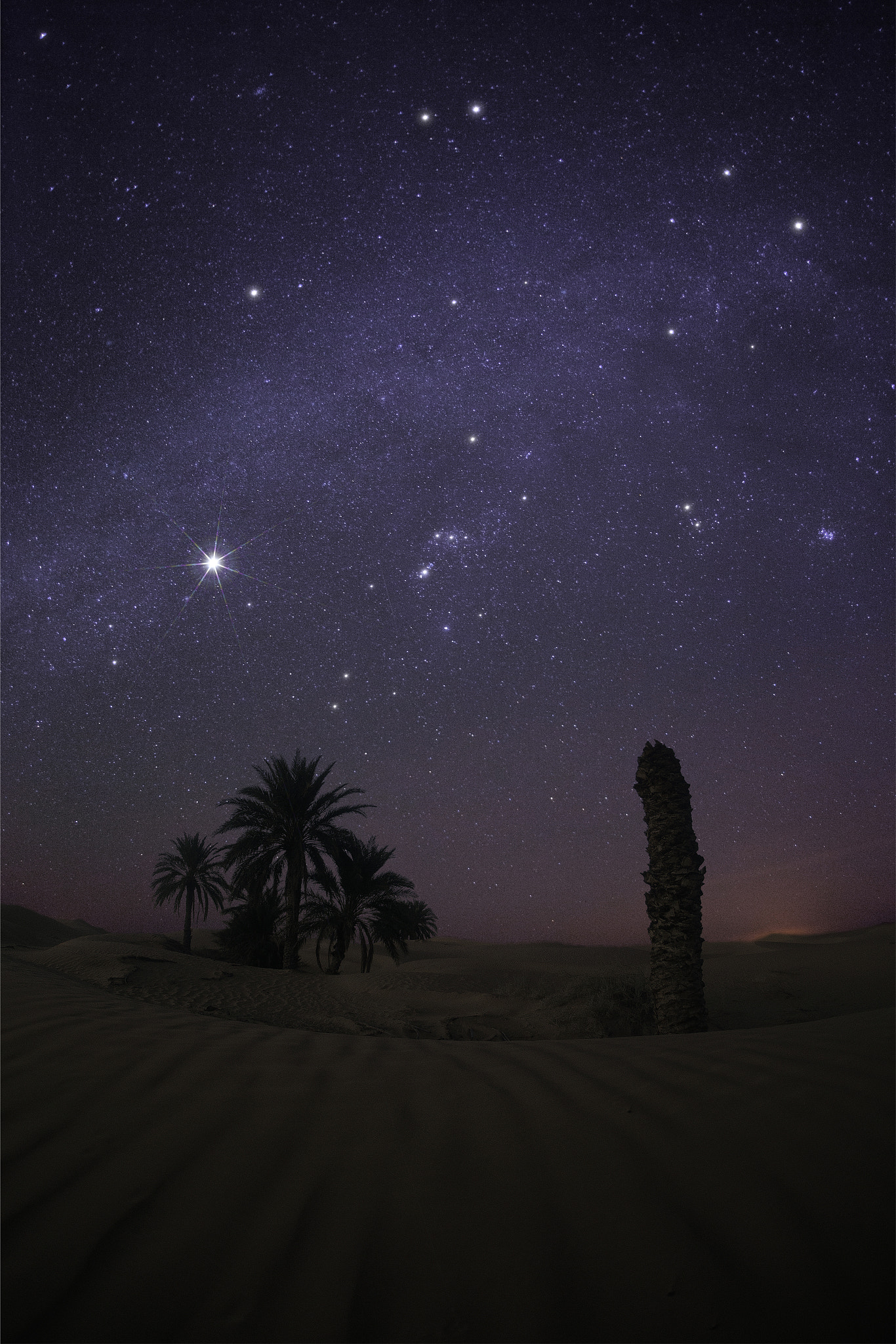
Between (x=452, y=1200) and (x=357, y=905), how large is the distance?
18319mm

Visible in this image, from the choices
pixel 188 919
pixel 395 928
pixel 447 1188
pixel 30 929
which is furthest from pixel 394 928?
pixel 30 929

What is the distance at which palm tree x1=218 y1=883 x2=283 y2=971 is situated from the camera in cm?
2011

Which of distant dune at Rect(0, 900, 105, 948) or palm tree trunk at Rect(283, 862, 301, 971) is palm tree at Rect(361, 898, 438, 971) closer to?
palm tree trunk at Rect(283, 862, 301, 971)

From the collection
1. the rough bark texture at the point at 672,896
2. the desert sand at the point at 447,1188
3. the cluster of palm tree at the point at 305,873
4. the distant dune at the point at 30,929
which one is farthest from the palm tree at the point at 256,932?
the desert sand at the point at 447,1188

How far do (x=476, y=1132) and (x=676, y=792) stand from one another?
724cm

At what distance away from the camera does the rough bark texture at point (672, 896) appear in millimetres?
8344

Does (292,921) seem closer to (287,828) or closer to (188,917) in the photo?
(287,828)

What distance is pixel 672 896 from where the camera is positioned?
28.5 ft

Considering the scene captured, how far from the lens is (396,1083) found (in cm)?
312

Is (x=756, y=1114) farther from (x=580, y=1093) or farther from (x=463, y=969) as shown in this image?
(x=463, y=969)

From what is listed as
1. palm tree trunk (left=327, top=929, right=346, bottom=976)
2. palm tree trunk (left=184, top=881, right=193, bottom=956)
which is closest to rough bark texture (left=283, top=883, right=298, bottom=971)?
palm tree trunk (left=327, top=929, right=346, bottom=976)

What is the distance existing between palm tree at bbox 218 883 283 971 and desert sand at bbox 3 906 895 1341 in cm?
1782

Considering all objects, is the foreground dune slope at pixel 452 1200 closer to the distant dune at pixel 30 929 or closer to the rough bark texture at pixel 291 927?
the rough bark texture at pixel 291 927

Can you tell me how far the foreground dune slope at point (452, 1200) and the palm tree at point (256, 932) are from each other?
60.6 feet
